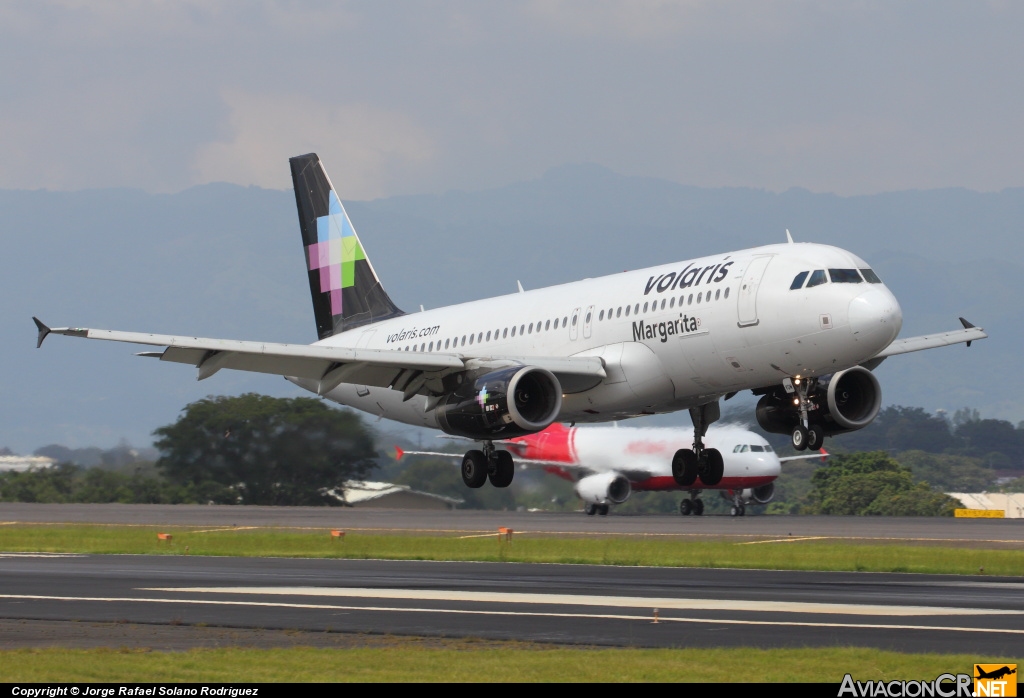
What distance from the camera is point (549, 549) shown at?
49.7 metres

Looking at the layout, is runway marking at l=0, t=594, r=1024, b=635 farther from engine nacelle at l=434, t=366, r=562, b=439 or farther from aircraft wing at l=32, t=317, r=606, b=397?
engine nacelle at l=434, t=366, r=562, b=439

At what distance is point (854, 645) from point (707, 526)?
42541 millimetres

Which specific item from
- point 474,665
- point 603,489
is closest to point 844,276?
point 474,665

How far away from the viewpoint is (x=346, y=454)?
81312mm

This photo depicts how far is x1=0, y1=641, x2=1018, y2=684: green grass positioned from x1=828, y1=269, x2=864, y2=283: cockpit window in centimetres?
1269

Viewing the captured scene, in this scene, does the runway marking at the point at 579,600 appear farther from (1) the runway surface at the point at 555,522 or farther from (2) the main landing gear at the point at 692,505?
(2) the main landing gear at the point at 692,505

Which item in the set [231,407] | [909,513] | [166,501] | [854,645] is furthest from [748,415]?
[854,645]

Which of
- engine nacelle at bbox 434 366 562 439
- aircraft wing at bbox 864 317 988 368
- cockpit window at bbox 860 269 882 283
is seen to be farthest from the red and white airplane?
cockpit window at bbox 860 269 882 283

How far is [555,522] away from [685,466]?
3143 centimetres

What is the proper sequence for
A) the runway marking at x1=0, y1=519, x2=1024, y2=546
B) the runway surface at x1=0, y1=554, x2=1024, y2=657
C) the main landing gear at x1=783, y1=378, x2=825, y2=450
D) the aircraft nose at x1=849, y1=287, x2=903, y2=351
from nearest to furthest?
the runway surface at x1=0, y1=554, x2=1024, y2=657, the aircraft nose at x1=849, y1=287, x2=903, y2=351, the main landing gear at x1=783, y1=378, x2=825, y2=450, the runway marking at x1=0, y1=519, x2=1024, y2=546

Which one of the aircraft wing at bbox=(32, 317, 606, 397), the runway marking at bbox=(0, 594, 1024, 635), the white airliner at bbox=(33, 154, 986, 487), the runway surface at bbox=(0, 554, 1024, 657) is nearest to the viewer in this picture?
the runway surface at bbox=(0, 554, 1024, 657)

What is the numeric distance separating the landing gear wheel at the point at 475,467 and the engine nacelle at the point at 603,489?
Result: 124 ft

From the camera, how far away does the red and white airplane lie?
75.4 m

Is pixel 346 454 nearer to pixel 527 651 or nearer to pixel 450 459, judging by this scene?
pixel 450 459
